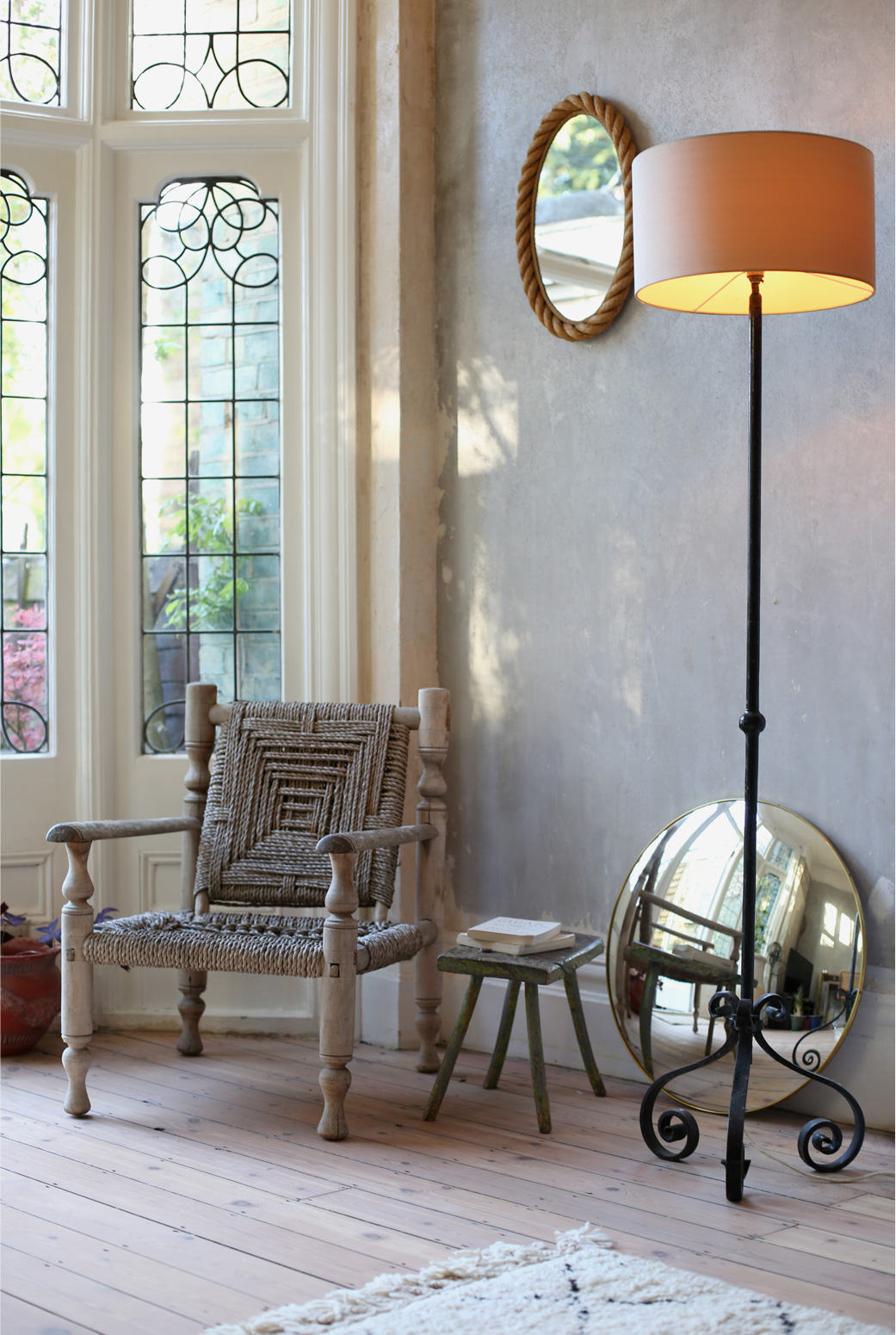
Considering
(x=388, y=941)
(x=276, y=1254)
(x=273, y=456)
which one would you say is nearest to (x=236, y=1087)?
(x=388, y=941)

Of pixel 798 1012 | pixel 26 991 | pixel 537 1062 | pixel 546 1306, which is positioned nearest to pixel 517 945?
pixel 537 1062

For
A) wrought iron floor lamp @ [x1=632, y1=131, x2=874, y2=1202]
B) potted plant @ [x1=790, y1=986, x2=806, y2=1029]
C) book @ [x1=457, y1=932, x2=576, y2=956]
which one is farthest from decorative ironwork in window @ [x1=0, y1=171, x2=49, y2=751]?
potted plant @ [x1=790, y1=986, x2=806, y2=1029]

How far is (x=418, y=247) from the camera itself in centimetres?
364

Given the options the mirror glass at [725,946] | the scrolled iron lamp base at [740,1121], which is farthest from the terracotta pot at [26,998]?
the scrolled iron lamp base at [740,1121]

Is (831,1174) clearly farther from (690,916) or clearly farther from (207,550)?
(207,550)

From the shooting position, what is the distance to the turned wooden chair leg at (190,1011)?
11.3ft

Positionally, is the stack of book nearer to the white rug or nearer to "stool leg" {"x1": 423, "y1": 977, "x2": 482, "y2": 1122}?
"stool leg" {"x1": 423, "y1": 977, "x2": 482, "y2": 1122}

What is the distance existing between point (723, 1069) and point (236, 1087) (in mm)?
1152

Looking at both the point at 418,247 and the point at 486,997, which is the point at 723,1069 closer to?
the point at 486,997

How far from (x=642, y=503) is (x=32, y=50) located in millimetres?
2216

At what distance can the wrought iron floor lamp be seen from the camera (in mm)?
2338

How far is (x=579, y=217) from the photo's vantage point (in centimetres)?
335

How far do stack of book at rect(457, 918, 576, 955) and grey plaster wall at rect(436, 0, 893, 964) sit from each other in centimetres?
35

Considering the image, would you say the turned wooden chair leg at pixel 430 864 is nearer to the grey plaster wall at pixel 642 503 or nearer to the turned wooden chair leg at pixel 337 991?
the grey plaster wall at pixel 642 503
